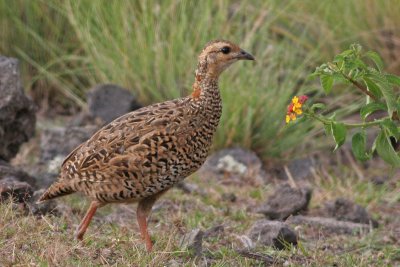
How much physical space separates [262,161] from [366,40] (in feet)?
6.40

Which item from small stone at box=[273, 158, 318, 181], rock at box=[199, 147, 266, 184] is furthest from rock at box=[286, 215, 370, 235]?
small stone at box=[273, 158, 318, 181]

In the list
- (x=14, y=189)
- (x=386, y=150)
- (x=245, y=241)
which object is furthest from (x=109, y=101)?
(x=386, y=150)

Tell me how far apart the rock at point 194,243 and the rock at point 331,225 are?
1616 mm

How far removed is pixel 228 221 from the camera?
680 cm

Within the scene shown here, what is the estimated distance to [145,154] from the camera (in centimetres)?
535

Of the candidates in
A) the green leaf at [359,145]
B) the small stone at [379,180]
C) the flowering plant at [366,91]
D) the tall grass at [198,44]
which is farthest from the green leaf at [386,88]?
the small stone at [379,180]

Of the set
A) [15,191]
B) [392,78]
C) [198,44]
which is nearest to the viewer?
[392,78]

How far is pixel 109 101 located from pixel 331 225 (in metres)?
2.65

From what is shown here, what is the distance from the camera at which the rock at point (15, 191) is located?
232 inches

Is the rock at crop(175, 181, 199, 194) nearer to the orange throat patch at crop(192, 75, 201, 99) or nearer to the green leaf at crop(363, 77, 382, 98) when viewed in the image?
the orange throat patch at crop(192, 75, 201, 99)

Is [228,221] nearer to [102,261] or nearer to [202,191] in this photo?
[202,191]

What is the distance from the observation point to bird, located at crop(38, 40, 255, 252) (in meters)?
5.35

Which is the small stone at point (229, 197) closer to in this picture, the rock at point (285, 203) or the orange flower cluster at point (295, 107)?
the rock at point (285, 203)

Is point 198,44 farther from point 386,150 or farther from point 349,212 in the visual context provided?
point 386,150
